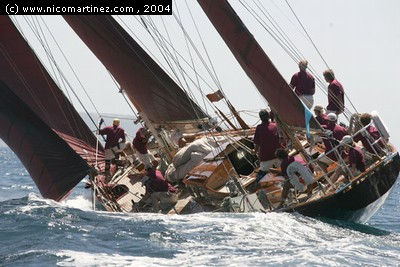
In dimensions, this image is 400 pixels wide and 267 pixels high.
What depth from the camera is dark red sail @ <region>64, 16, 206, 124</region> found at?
20.5 metres

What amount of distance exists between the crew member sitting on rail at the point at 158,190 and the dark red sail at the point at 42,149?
147 cm

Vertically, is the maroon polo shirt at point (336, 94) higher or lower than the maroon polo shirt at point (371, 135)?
higher

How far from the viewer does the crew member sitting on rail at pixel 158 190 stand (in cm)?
1786

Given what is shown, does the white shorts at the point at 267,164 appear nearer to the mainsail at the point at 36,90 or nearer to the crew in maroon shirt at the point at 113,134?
the mainsail at the point at 36,90

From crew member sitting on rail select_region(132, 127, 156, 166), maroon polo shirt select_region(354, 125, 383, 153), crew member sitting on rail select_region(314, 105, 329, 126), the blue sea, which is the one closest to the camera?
the blue sea

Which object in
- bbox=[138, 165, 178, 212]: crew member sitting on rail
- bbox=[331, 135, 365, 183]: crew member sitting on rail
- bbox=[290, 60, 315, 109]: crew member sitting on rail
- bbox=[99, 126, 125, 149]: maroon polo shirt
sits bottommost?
bbox=[331, 135, 365, 183]: crew member sitting on rail

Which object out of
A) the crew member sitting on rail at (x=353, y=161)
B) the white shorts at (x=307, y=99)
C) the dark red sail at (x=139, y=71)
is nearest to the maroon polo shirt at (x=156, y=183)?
the dark red sail at (x=139, y=71)

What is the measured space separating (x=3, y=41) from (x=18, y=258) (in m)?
8.29

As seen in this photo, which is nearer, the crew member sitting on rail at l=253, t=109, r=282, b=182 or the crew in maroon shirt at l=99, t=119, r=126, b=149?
A: the crew member sitting on rail at l=253, t=109, r=282, b=182

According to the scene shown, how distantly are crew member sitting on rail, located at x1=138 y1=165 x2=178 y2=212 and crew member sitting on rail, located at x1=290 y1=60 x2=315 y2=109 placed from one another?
5.29m

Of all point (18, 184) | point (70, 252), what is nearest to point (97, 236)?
point (70, 252)

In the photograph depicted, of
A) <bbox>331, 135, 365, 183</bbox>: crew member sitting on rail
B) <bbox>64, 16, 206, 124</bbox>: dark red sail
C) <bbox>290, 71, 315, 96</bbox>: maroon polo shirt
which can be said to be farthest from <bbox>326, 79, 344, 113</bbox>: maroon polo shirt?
<bbox>64, 16, 206, 124</bbox>: dark red sail

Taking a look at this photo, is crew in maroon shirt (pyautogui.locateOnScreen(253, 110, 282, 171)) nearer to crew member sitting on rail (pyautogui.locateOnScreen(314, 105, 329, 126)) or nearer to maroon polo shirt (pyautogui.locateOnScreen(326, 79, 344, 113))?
crew member sitting on rail (pyautogui.locateOnScreen(314, 105, 329, 126))

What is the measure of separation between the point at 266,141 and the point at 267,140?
34mm
